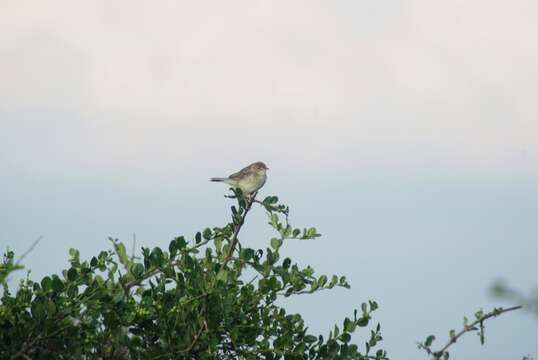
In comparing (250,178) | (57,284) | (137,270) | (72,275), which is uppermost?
(250,178)

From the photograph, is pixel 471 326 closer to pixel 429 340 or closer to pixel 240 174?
pixel 429 340

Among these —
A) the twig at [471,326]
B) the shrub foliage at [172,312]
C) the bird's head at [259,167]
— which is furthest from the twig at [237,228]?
the bird's head at [259,167]

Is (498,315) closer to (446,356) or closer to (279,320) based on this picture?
(446,356)

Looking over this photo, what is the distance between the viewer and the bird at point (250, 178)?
13.6 meters

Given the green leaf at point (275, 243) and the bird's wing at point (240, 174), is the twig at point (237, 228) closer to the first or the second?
the green leaf at point (275, 243)

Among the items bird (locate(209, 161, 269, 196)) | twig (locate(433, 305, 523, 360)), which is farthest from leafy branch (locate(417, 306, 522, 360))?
bird (locate(209, 161, 269, 196))

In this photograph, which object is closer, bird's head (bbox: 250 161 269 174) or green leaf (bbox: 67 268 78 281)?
green leaf (bbox: 67 268 78 281)

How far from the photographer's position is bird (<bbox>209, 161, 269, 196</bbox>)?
13.6 meters

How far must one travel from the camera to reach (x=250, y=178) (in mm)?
13727

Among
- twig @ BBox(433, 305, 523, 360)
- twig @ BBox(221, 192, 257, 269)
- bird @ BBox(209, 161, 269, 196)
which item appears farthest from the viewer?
bird @ BBox(209, 161, 269, 196)

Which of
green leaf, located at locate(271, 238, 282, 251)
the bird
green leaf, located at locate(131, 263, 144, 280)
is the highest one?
the bird

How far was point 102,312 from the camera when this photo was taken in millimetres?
6406

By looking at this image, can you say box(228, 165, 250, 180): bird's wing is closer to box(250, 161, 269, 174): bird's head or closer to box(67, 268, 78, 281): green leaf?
box(250, 161, 269, 174): bird's head

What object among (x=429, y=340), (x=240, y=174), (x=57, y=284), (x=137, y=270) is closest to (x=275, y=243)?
(x=137, y=270)
